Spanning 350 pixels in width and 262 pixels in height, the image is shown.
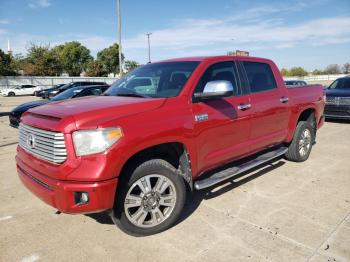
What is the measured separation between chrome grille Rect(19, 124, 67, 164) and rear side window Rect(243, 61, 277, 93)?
2.80m

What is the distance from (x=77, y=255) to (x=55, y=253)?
23cm

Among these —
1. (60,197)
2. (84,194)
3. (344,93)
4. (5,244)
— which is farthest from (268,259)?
(344,93)

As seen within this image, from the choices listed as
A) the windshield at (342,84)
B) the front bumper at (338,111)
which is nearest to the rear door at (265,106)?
the front bumper at (338,111)

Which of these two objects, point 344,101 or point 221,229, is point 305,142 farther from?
point 344,101

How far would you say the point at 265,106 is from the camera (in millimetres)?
4633

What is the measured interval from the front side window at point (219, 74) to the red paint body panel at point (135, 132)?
8 centimetres

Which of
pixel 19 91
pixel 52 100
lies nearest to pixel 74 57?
pixel 19 91

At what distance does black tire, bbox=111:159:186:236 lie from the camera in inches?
122

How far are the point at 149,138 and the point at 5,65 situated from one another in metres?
53.4

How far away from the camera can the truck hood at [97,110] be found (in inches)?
113

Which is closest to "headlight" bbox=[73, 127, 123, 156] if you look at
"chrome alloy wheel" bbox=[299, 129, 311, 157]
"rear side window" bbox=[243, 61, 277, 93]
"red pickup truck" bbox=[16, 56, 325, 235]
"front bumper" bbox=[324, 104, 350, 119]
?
"red pickup truck" bbox=[16, 56, 325, 235]

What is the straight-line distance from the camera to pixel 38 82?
144ft

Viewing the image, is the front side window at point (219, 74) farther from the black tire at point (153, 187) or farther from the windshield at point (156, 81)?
the black tire at point (153, 187)

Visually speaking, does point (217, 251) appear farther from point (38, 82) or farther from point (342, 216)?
point (38, 82)
